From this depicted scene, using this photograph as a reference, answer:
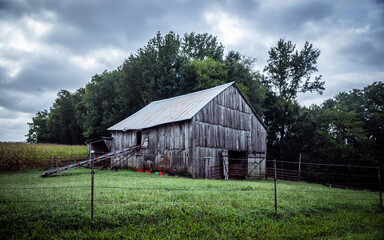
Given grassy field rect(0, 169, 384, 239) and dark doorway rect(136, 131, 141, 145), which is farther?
dark doorway rect(136, 131, 141, 145)

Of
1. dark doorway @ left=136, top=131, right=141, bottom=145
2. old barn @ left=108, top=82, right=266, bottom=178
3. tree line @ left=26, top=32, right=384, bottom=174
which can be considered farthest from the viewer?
tree line @ left=26, top=32, right=384, bottom=174

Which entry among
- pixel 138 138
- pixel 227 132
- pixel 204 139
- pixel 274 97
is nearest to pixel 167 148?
pixel 204 139

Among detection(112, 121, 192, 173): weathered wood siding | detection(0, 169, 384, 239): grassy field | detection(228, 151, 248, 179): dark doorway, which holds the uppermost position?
detection(112, 121, 192, 173): weathered wood siding

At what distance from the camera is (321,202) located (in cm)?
880

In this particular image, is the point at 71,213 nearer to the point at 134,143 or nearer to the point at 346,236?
the point at 346,236

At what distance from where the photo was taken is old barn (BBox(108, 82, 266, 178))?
17.6 m

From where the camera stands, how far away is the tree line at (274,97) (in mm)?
32500

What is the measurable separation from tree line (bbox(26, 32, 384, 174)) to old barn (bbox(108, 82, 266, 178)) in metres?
12.4

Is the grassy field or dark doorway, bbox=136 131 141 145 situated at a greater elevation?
dark doorway, bbox=136 131 141 145

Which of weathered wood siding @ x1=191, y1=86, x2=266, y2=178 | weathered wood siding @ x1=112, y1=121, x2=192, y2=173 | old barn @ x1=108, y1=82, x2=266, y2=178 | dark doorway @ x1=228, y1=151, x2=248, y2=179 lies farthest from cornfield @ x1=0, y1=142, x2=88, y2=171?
dark doorway @ x1=228, y1=151, x2=248, y2=179

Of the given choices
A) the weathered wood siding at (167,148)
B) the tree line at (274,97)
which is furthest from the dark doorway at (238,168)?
the tree line at (274,97)

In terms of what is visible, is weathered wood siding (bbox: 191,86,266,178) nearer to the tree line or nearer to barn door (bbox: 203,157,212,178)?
barn door (bbox: 203,157,212,178)

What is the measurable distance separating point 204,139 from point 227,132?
3.28m

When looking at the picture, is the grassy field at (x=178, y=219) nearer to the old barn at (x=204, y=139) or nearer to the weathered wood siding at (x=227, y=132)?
the old barn at (x=204, y=139)
